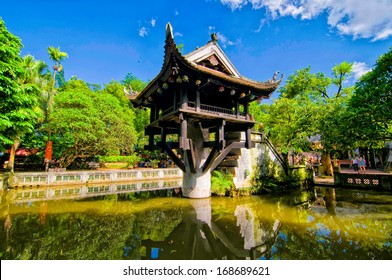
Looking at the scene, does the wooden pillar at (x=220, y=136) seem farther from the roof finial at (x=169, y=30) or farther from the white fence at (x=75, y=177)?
the white fence at (x=75, y=177)

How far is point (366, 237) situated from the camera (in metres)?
4.73

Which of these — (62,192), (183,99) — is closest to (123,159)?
(62,192)

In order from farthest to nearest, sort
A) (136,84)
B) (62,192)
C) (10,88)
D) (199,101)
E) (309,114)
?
(136,84), (309,114), (62,192), (10,88), (199,101)

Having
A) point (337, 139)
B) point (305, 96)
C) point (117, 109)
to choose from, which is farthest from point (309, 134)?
point (117, 109)

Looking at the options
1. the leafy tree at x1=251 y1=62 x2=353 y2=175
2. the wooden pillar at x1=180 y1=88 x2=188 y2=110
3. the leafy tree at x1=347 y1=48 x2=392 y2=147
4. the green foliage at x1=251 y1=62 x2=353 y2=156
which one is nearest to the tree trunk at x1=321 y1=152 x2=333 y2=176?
the leafy tree at x1=251 y1=62 x2=353 y2=175

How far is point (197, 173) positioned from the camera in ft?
30.2

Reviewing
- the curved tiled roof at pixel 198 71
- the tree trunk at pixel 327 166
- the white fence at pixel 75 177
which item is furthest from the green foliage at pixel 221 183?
the tree trunk at pixel 327 166

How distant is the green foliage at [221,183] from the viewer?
10.2m

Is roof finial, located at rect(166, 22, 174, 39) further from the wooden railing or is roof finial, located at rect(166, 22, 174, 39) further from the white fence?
the white fence

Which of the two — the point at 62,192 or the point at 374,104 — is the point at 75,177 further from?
the point at 374,104

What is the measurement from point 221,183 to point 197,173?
1756 mm

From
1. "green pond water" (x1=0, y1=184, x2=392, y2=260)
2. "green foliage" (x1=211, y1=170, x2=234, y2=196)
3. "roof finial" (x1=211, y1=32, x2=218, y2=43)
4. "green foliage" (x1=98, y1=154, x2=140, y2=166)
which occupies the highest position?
"roof finial" (x1=211, y1=32, x2=218, y2=43)

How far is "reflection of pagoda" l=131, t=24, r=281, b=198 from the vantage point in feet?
24.7

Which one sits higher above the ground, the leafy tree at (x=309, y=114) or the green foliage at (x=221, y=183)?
the leafy tree at (x=309, y=114)
